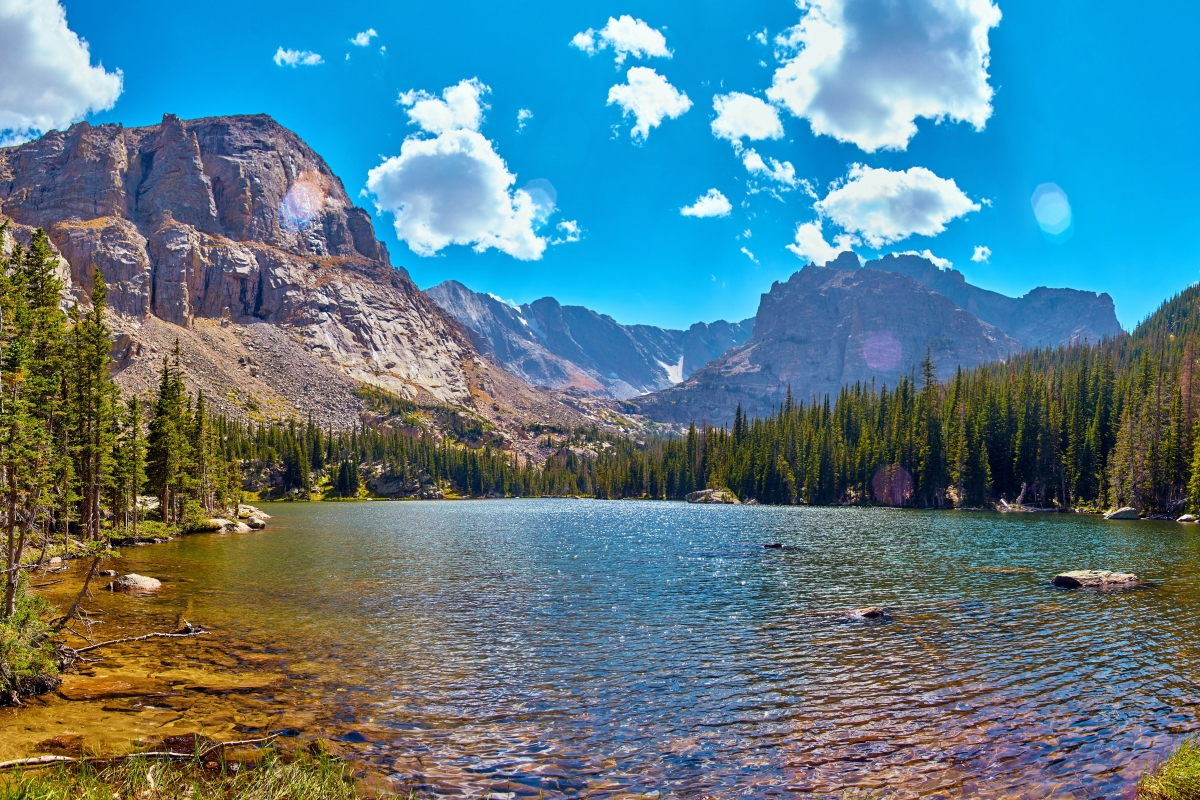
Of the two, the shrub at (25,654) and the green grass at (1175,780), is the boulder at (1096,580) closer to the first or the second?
the green grass at (1175,780)

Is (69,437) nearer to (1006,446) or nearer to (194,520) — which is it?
(194,520)

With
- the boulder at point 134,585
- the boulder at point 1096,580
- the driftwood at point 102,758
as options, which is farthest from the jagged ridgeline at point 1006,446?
the boulder at point 134,585

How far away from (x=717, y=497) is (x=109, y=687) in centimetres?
15274

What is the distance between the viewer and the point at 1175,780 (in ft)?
38.5

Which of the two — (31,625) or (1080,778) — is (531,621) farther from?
(1080,778)

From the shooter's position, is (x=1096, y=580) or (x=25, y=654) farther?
(x=1096, y=580)

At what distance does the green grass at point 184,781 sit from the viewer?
980 cm

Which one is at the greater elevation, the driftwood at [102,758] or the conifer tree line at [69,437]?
the conifer tree line at [69,437]

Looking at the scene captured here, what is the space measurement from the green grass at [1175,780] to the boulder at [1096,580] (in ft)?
81.0

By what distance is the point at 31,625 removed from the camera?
52.3 ft

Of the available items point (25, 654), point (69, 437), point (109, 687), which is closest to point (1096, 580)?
point (109, 687)

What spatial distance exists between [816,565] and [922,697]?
27.3m

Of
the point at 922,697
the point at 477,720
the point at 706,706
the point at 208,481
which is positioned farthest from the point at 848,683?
the point at 208,481

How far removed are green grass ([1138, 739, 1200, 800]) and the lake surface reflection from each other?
1.70 feet
